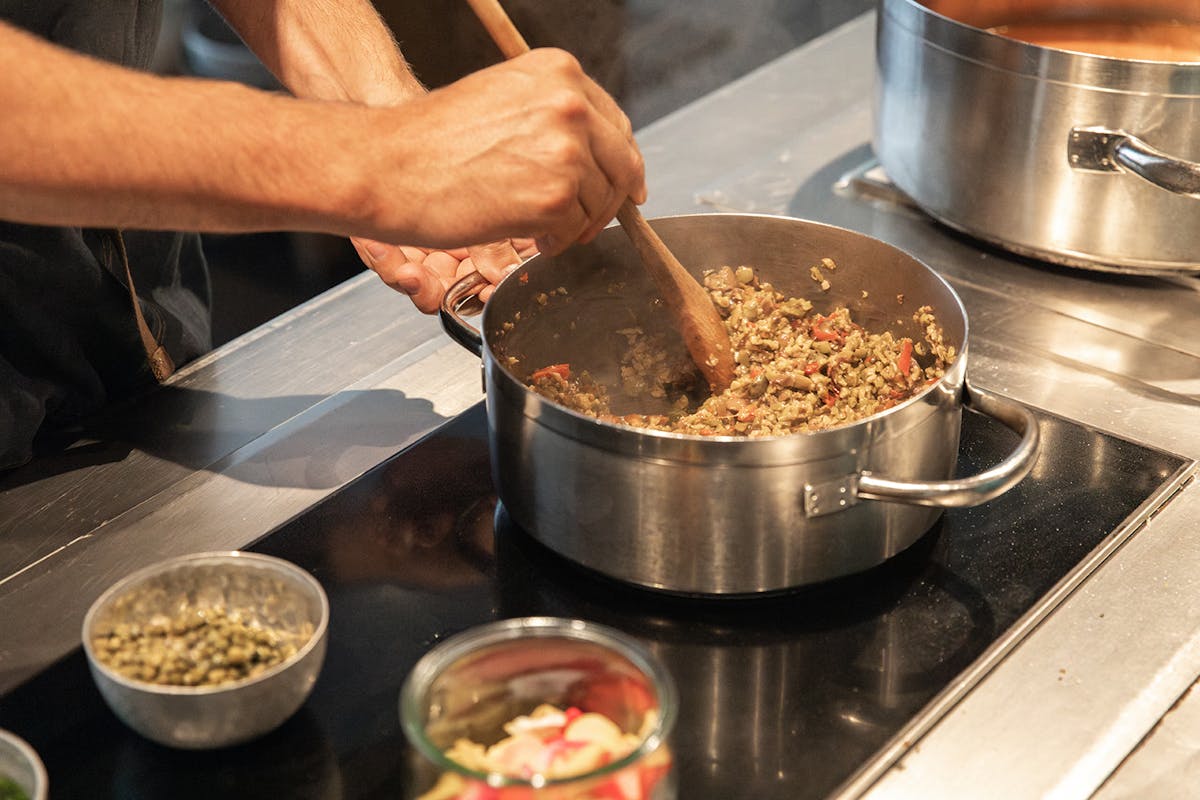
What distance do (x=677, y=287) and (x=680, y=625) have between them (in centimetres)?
27

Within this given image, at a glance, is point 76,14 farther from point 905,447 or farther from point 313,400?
point 905,447

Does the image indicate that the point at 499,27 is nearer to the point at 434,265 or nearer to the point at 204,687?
the point at 434,265

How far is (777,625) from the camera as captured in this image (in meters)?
0.91

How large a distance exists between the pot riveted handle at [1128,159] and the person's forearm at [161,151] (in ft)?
2.28

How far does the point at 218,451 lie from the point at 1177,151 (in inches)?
35.2

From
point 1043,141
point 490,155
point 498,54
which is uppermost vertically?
point 490,155

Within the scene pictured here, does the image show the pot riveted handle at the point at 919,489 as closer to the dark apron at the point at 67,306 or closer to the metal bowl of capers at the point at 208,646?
the metal bowl of capers at the point at 208,646

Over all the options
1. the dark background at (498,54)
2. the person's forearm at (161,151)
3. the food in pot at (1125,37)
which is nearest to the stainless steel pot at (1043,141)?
the food in pot at (1125,37)

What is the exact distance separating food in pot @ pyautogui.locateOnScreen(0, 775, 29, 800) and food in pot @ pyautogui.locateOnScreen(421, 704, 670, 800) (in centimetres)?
23

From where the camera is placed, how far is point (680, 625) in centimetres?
91

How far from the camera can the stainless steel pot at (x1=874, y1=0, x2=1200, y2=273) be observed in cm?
116

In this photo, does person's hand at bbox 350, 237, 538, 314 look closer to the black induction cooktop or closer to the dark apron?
the black induction cooktop

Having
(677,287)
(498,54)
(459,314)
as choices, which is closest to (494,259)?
(459,314)

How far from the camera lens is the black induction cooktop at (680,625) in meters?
0.79
